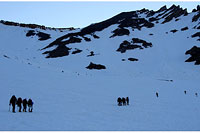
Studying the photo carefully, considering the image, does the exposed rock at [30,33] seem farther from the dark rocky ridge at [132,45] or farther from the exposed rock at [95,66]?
the exposed rock at [95,66]

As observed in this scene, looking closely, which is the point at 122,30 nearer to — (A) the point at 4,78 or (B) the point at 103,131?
(A) the point at 4,78

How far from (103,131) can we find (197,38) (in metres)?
71.5

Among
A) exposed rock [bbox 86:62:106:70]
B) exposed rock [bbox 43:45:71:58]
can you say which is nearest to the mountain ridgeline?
exposed rock [bbox 43:45:71:58]

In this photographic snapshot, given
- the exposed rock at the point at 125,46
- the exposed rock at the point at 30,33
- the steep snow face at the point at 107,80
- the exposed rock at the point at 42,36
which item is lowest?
the steep snow face at the point at 107,80

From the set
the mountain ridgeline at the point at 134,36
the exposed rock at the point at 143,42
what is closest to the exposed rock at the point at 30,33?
the mountain ridgeline at the point at 134,36

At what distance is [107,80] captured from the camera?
38281mm

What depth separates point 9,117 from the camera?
39.3ft

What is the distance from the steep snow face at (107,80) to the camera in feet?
42.0

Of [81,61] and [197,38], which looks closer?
[81,61]

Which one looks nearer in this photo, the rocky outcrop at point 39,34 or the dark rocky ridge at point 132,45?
the dark rocky ridge at point 132,45

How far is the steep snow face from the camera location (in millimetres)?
12805

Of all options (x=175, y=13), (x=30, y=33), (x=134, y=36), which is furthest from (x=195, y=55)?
(x=30, y=33)

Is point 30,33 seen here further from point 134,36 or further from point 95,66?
point 95,66

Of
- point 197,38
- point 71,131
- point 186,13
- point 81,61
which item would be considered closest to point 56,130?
point 71,131
